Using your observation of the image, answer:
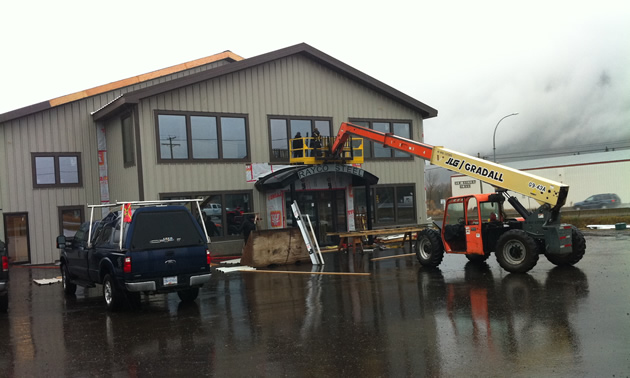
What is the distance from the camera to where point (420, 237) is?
16422 mm

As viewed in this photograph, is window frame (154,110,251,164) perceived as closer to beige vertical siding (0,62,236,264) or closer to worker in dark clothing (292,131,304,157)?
beige vertical siding (0,62,236,264)

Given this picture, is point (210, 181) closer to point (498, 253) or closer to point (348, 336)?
point (498, 253)

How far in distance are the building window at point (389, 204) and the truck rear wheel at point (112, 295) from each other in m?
15.4

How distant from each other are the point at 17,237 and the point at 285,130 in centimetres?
1180

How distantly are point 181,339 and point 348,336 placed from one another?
2.60 m

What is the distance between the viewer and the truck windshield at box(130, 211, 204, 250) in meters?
11.2

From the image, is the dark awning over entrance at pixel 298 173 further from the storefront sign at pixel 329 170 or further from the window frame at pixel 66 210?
the window frame at pixel 66 210

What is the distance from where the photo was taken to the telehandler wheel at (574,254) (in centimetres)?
1436

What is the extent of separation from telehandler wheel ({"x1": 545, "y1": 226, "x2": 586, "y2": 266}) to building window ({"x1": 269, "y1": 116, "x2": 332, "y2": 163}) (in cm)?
1252

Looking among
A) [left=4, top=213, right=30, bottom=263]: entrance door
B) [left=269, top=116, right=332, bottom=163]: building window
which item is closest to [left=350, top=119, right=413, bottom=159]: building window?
[left=269, top=116, right=332, bottom=163]: building window

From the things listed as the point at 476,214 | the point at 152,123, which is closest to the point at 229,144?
the point at 152,123

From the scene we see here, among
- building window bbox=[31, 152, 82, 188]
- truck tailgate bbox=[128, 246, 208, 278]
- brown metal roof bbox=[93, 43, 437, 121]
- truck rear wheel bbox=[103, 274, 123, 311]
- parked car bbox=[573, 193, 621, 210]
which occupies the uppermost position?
brown metal roof bbox=[93, 43, 437, 121]

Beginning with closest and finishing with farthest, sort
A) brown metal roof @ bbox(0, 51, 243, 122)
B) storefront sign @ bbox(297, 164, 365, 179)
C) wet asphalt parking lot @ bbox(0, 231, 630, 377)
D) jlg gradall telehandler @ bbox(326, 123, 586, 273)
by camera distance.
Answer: wet asphalt parking lot @ bbox(0, 231, 630, 377) → jlg gradall telehandler @ bbox(326, 123, 586, 273) → storefront sign @ bbox(297, 164, 365, 179) → brown metal roof @ bbox(0, 51, 243, 122)

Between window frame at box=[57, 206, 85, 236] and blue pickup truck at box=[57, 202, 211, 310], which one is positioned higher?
window frame at box=[57, 206, 85, 236]
